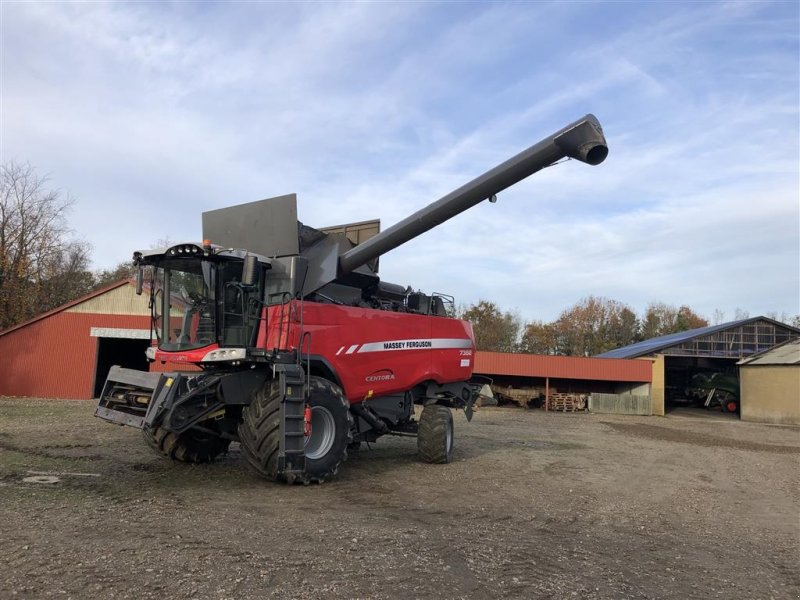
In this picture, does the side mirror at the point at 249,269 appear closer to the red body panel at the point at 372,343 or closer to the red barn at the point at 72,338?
the red body panel at the point at 372,343

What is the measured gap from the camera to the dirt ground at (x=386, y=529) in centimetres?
425

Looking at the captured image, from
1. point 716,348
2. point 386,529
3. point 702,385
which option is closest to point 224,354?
point 386,529

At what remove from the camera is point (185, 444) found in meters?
8.55

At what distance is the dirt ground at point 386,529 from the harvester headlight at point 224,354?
155 centimetres

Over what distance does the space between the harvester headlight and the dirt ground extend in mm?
1548

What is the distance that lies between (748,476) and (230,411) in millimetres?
9547

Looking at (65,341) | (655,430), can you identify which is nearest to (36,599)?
(655,430)

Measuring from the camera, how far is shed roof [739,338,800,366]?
29.5 meters

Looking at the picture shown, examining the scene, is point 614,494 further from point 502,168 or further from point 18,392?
point 18,392

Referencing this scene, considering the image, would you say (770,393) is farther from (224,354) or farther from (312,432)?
(224,354)

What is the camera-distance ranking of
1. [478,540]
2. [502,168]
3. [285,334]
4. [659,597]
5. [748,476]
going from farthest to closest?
[748,476] → [502,168] → [285,334] → [478,540] → [659,597]

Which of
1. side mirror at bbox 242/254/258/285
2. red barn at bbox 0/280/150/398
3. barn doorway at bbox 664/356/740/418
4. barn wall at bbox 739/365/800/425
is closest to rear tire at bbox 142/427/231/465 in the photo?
side mirror at bbox 242/254/258/285

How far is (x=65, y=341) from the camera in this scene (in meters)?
24.7

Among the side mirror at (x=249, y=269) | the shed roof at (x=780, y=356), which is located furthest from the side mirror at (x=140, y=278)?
the shed roof at (x=780, y=356)
